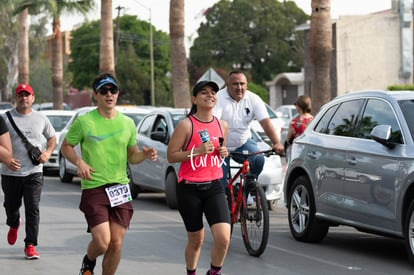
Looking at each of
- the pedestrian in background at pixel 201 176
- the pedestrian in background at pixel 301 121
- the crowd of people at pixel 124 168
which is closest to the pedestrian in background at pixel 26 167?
the crowd of people at pixel 124 168

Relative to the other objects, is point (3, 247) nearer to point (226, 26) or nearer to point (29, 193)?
point (29, 193)

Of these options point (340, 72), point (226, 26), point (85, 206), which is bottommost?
point (85, 206)

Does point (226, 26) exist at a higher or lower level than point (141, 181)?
higher

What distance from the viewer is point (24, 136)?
10.4 m

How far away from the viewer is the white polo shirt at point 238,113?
439 inches

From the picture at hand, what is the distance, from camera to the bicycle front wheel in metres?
10.2

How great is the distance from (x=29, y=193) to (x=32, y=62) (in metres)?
92.9

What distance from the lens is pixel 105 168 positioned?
25.6 ft

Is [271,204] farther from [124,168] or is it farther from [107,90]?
[107,90]

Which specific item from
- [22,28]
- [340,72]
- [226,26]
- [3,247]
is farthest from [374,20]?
[3,247]

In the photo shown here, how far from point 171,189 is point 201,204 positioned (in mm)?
7382

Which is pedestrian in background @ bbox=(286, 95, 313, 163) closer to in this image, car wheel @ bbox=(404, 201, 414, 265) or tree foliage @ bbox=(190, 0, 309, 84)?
car wheel @ bbox=(404, 201, 414, 265)

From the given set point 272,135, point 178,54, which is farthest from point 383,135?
point 178,54

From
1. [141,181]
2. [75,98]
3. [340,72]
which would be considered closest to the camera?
[141,181]
